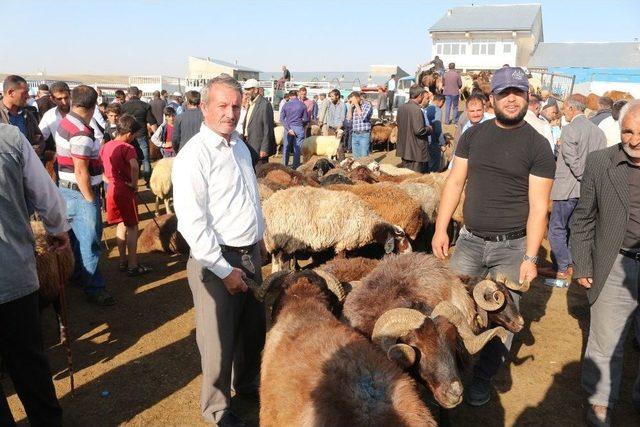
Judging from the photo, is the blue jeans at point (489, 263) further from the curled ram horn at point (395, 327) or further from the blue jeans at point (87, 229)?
the blue jeans at point (87, 229)

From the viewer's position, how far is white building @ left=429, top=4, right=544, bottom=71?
4631 centimetres

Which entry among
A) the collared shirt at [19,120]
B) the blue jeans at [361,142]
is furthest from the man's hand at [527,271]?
the blue jeans at [361,142]

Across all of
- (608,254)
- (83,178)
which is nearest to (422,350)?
(608,254)

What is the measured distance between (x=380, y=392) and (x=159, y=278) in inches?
195

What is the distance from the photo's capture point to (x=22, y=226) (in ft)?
9.20

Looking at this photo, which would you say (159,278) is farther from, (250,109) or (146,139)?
(146,139)

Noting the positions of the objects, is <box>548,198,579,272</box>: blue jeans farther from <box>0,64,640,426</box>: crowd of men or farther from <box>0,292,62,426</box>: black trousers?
<box>0,292,62,426</box>: black trousers

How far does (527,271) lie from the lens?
351 centimetres

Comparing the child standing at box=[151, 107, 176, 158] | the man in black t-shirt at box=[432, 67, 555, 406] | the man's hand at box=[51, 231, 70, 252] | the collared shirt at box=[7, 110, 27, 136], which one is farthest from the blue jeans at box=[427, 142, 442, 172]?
the man's hand at box=[51, 231, 70, 252]

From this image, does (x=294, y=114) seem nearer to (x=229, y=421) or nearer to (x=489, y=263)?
(x=489, y=263)

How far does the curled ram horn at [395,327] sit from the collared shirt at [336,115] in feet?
45.4

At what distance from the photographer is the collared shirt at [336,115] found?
53.4 ft

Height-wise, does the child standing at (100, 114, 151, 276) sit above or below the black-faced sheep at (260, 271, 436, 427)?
above

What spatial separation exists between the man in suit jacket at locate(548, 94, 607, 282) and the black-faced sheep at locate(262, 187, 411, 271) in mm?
2598
